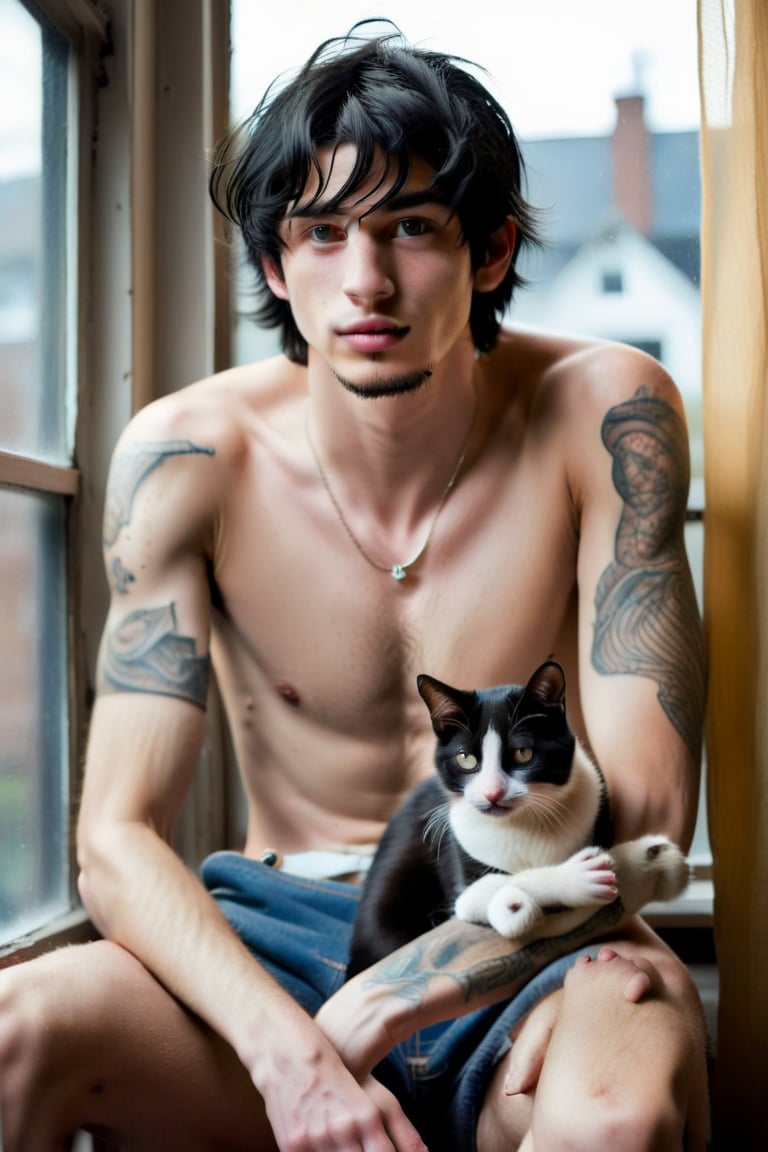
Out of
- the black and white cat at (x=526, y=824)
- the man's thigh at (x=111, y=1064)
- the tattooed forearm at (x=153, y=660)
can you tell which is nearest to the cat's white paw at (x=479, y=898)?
the black and white cat at (x=526, y=824)

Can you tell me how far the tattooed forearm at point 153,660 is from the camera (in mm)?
1097

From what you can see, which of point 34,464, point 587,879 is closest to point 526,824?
point 587,879

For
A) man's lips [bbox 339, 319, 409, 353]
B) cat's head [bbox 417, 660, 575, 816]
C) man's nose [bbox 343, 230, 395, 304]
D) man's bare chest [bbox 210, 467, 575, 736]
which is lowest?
cat's head [bbox 417, 660, 575, 816]

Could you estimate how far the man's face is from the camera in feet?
3.18

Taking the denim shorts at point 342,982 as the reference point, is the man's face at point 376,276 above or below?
above

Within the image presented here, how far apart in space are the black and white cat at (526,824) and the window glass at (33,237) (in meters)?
0.57

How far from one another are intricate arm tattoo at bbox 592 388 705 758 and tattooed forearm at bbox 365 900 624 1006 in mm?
211

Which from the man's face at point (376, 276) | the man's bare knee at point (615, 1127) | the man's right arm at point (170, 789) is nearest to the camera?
the man's bare knee at point (615, 1127)

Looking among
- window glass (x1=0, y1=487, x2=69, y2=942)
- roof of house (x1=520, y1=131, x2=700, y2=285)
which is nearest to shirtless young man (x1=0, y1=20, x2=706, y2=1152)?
window glass (x1=0, y1=487, x2=69, y2=942)

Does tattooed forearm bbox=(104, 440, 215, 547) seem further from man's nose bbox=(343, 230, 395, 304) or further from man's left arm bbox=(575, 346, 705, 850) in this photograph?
man's left arm bbox=(575, 346, 705, 850)

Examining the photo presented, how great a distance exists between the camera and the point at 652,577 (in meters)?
1.07

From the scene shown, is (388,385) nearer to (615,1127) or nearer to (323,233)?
(323,233)

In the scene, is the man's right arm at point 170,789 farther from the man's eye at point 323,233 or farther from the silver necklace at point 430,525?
the man's eye at point 323,233

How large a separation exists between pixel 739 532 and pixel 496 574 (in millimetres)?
234
